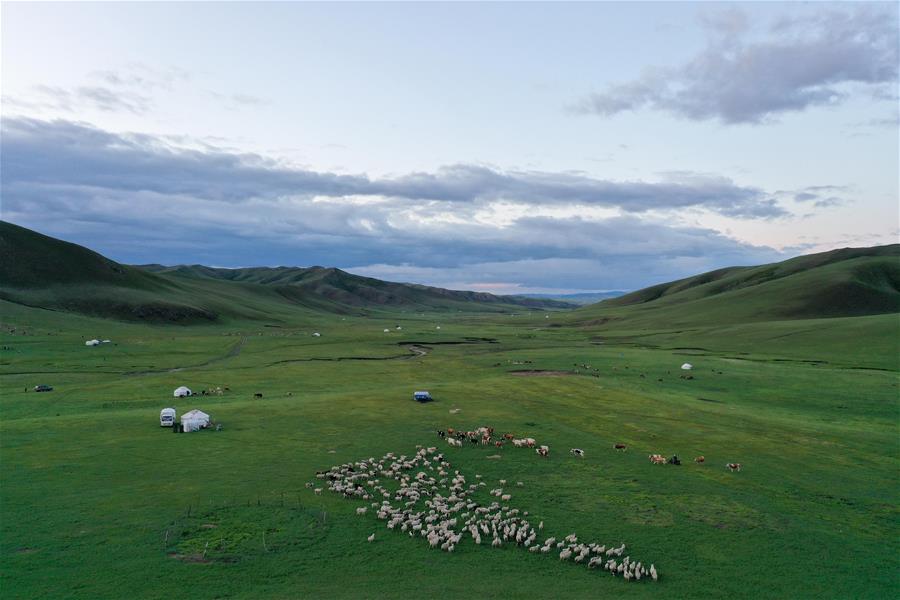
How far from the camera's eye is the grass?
23.2m

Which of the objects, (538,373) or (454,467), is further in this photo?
(538,373)

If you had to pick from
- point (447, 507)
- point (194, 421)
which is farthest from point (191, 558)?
point (194, 421)

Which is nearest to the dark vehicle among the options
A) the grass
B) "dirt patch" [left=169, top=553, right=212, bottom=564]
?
the grass

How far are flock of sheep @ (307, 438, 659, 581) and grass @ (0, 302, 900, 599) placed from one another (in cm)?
82

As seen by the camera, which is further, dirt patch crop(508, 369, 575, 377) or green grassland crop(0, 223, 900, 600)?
dirt patch crop(508, 369, 575, 377)

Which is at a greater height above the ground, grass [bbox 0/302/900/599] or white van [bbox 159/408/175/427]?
white van [bbox 159/408/175/427]

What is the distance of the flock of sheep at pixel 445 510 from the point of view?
2533 cm

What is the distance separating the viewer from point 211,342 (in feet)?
429

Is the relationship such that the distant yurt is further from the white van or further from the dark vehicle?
the dark vehicle

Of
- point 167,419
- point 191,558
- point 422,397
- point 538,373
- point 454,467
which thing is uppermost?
point 422,397

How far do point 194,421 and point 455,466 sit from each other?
23.0 metres

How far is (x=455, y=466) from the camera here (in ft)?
124

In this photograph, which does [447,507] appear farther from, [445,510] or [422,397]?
[422,397]

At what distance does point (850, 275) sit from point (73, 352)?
231 metres
